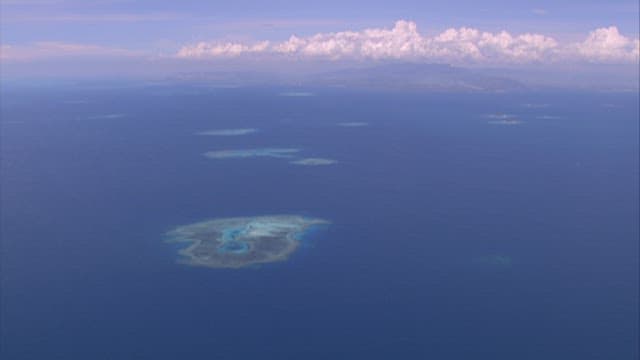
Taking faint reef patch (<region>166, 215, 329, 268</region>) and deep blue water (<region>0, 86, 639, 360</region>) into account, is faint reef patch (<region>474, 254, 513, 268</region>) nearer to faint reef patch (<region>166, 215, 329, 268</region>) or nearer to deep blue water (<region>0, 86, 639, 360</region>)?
deep blue water (<region>0, 86, 639, 360</region>)

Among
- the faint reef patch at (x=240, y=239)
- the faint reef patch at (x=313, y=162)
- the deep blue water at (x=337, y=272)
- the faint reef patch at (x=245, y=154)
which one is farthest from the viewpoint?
the faint reef patch at (x=245, y=154)

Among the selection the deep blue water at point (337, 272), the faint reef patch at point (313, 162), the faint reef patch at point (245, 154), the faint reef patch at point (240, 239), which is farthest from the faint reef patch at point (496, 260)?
the faint reef patch at point (245, 154)

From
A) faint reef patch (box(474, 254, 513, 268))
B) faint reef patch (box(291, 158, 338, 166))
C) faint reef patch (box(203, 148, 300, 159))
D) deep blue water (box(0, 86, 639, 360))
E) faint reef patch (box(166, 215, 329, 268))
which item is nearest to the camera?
deep blue water (box(0, 86, 639, 360))

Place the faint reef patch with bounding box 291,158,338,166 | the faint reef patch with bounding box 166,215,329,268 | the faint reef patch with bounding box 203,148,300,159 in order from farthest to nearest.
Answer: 1. the faint reef patch with bounding box 203,148,300,159
2. the faint reef patch with bounding box 291,158,338,166
3. the faint reef patch with bounding box 166,215,329,268

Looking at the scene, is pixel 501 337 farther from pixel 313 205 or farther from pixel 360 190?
pixel 360 190

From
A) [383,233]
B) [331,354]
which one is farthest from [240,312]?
[383,233]

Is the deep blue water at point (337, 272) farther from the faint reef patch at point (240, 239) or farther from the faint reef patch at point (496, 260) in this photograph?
the faint reef patch at point (240, 239)

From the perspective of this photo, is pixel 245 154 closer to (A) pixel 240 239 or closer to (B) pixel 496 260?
(A) pixel 240 239

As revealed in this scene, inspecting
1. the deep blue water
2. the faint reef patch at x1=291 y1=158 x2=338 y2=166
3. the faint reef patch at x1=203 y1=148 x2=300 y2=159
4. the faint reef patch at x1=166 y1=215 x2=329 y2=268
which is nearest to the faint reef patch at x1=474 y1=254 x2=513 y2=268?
the deep blue water
